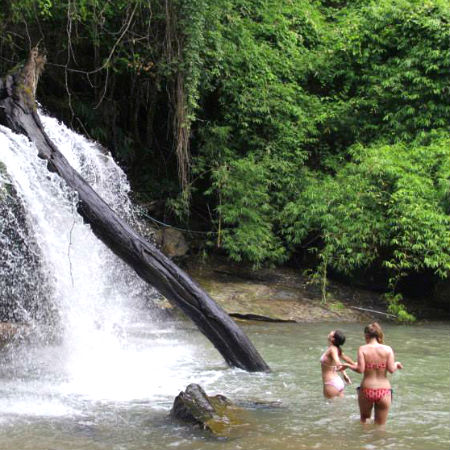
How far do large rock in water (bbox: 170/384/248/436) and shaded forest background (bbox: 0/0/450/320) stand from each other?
684cm

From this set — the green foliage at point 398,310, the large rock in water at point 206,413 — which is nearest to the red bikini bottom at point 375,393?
the large rock in water at point 206,413

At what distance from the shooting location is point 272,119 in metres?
14.3

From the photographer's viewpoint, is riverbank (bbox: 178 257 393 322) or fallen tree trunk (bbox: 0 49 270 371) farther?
riverbank (bbox: 178 257 393 322)

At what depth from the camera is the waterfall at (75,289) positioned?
7.55 metres

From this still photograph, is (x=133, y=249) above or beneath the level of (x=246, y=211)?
beneath

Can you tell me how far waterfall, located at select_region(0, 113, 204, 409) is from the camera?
755cm

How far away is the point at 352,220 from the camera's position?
1252cm

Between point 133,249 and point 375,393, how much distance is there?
11.1 feet

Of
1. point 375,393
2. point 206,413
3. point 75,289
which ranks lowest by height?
point 206,413

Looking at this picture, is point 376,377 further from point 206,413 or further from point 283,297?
Result: point 283,297

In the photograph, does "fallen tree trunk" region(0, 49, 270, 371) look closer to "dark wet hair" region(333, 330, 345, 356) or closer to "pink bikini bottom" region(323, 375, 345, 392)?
"pink bikini bottom" region(323, 375, 345, 392)

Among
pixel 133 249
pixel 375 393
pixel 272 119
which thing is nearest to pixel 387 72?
pixel 272 119

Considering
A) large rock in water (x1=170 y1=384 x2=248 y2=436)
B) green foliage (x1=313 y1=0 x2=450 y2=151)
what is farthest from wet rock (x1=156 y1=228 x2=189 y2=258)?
large rock in water (x1=170 y1=384 x2=248 y2=436)

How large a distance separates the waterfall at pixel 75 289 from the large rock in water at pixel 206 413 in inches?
39.7
